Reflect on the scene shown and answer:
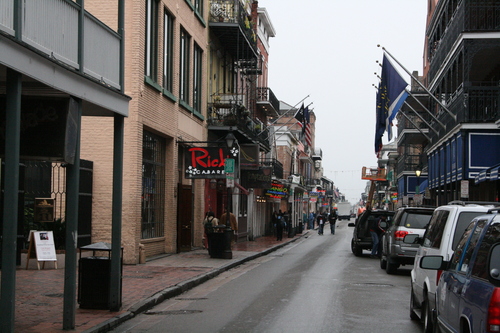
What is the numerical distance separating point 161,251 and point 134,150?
498 centimetres

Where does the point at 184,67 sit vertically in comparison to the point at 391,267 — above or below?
above

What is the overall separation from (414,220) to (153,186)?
8254mm

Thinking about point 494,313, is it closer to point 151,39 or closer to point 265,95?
point 151,39

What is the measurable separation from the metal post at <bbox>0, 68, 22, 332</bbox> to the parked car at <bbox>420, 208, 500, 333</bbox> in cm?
446

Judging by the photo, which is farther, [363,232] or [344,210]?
[344,210]

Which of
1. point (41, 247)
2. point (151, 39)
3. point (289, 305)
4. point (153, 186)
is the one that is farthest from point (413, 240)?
point (151, 39)

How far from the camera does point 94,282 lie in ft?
37.1

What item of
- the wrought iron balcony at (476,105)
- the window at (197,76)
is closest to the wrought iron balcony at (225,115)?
the window at (197,76)

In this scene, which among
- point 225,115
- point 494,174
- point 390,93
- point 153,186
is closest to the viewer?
point 494,174

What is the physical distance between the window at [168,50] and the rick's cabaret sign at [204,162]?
7.53 ft

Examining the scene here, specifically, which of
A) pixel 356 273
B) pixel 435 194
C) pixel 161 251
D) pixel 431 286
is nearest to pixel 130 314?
pixel 431 286

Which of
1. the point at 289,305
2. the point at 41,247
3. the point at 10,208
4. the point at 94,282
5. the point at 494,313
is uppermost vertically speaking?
the point at 10,208

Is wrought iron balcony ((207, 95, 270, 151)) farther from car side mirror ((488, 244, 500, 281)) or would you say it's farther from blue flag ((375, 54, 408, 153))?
car side mirror ((488, 244, 500, 281))

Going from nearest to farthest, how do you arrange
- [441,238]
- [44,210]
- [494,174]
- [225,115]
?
[441,238], [44,210], [494,174], [225,115]
